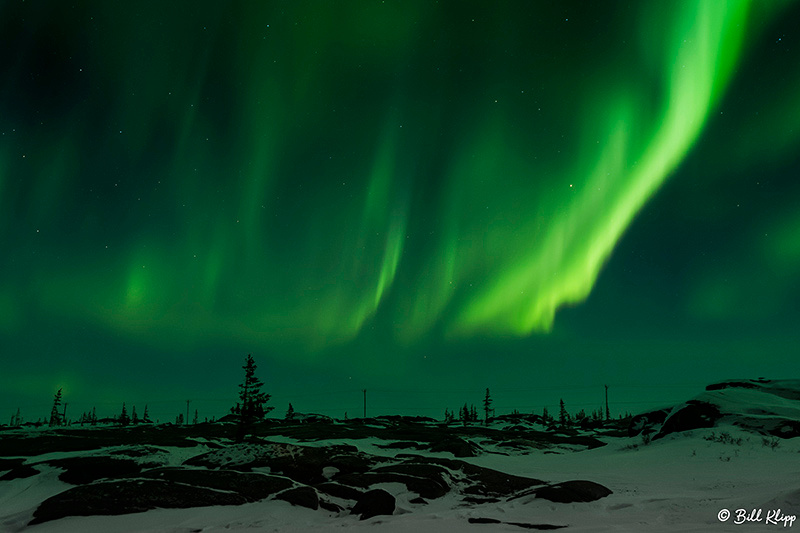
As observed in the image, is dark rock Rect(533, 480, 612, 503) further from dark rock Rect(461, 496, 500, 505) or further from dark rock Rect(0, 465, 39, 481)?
dark rock Rect(0, 465, 39, 481)

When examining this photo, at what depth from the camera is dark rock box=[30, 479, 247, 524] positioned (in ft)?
61.2

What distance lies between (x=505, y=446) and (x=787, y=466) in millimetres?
28141

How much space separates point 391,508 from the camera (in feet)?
58.3

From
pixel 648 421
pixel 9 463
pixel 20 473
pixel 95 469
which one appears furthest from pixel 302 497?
pixel 648 421

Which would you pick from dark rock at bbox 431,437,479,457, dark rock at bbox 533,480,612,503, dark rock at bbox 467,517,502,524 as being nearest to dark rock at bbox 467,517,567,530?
dark rock at bbox 467,517,502,524

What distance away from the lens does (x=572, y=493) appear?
1747 cm

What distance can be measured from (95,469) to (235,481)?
1059 centimetres

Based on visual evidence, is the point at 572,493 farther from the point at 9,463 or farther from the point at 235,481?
Answer: the point at 9,463

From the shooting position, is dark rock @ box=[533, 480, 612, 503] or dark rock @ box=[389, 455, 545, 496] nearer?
dark rock @ box=[533, 480, 612, 503]

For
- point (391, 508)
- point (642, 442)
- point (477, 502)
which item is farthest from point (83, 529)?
point (642, 442)

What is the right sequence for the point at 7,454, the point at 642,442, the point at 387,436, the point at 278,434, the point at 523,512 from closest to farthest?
the point at 523,512 < the point at 642,442 < the point at 7,454 < the point at 387,436 < the point at 278,434

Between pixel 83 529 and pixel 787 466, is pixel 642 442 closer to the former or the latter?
pixel 787 466

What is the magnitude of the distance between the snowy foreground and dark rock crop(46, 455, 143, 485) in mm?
219

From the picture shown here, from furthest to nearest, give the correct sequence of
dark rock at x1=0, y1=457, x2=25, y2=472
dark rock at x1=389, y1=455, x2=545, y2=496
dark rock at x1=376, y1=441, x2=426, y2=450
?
dark rock at x1=376, y1=441, x2=426, y2=450 < dark rock at x1=0, y1=457, x2=25, y2=472 < dark rock at x1=389, y1=455, x2=545, y2=496
